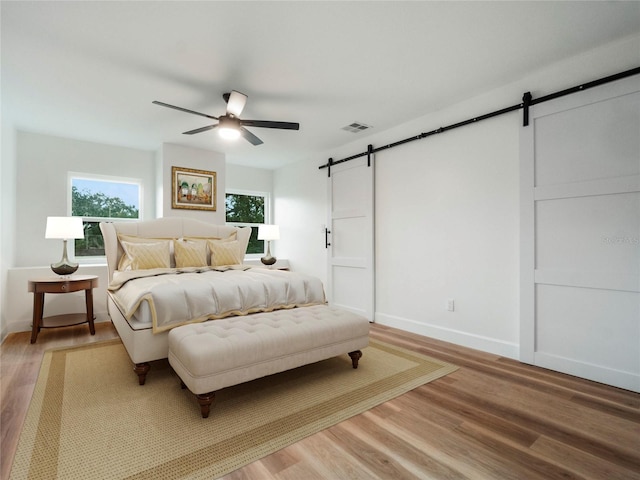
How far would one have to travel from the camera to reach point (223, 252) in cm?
430

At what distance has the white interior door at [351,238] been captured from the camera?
439 centimetres

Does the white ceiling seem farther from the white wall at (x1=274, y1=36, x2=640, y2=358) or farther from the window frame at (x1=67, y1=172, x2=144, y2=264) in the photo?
the window frame at (x1=67, y1=172, x2=144, y2=264)

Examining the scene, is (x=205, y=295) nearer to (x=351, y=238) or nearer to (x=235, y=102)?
(x=235, y=102)

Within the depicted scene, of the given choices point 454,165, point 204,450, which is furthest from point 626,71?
point 204,450

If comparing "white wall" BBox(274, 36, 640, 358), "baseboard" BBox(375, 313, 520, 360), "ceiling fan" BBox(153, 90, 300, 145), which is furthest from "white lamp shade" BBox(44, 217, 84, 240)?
"baseboard" BBox(375, 313, 520, 360)

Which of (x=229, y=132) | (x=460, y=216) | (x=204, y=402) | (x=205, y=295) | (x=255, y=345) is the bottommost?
(x=204, y=402)

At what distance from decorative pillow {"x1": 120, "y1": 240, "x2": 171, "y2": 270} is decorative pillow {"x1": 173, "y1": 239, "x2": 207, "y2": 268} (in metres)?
0.12

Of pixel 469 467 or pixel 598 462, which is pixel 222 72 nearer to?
pixel 469 467

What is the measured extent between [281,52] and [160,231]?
2960 millimetres

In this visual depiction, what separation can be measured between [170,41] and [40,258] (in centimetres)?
370

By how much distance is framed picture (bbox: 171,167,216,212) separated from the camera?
16.0 feet

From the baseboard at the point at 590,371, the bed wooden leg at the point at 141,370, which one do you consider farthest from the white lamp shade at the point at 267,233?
the baseboard at the point at 590,371

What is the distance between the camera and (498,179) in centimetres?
309

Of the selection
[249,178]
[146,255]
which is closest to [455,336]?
[146,255]
